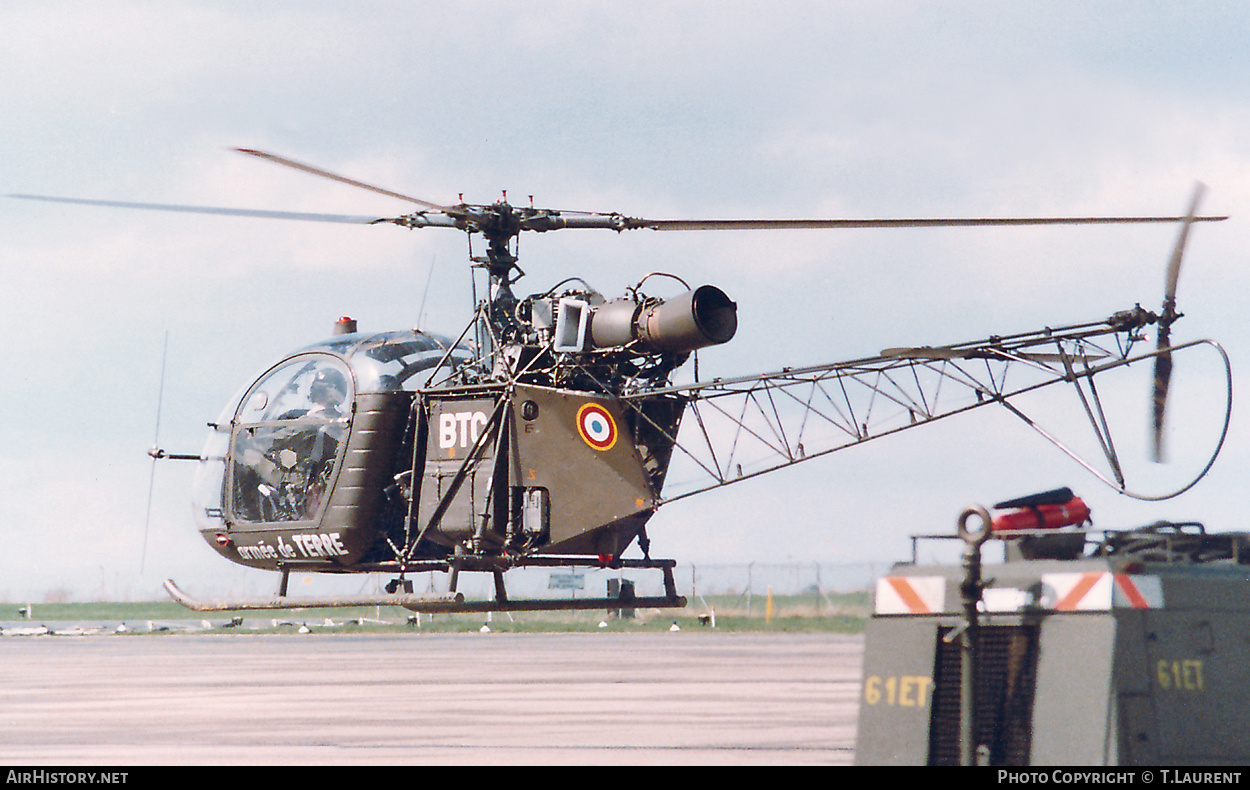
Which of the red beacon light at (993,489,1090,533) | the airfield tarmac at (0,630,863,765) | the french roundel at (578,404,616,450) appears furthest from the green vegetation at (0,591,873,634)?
the red beacon light at (993,489,1090,533)

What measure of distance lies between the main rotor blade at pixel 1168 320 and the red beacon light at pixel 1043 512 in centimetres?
407

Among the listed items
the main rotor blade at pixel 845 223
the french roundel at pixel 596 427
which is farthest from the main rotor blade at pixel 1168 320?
the french roundel at pixel 596 427

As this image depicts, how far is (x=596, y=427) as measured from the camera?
16.2 m

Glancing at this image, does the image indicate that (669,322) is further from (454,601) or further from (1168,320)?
(1168,320)

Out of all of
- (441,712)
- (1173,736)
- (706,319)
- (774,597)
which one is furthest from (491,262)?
(774,597)

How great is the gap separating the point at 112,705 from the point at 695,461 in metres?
7.53

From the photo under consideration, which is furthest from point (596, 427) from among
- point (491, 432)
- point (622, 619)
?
point (622, 619)

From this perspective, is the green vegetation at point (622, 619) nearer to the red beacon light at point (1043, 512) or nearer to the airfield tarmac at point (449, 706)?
the airfield tarmac at point (449, 706)

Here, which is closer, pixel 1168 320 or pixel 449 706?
pixel 1168 320

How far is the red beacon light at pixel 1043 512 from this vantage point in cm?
738

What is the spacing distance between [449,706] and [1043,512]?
9.00 meters

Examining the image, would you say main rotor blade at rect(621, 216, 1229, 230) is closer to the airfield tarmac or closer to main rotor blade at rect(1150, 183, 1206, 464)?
main rotor blade at rect(1150, 183, 1206, 464)
